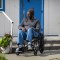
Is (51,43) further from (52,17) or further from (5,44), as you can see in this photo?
(5,44)

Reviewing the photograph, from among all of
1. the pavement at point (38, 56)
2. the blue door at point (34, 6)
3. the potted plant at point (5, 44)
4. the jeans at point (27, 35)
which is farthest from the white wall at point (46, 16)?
the jeans at point (27, 35)

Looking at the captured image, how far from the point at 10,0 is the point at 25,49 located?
9.19 feet

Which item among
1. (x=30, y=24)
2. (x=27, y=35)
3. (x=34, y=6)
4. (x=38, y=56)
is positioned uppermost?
(x=34, y=6)

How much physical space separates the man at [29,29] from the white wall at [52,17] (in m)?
2.38

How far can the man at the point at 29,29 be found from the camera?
29.9 ft

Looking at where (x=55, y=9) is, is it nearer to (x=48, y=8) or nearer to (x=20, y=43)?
(x=48, y=8)

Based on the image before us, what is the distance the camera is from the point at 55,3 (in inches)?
465

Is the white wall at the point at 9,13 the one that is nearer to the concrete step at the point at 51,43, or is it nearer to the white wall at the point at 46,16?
the white wall at the point at 46,16

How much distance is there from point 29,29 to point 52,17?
9.43 feet

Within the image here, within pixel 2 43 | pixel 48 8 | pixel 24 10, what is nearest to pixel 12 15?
pixel 24 10

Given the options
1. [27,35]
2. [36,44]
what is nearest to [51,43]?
[36,44]

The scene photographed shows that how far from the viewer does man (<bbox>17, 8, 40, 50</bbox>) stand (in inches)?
359

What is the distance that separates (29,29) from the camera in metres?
9.13

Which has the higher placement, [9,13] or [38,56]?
[9,13]
